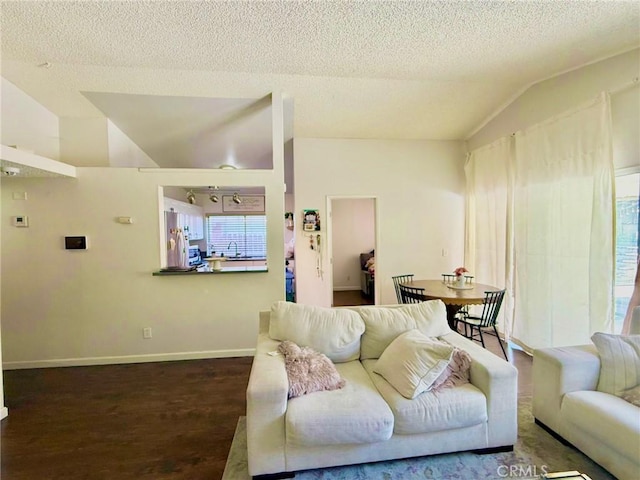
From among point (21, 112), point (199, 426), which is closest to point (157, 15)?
point (21, 112)

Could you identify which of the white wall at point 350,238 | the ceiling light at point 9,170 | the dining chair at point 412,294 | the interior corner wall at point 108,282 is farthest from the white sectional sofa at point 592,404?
the white wall at point 350,238

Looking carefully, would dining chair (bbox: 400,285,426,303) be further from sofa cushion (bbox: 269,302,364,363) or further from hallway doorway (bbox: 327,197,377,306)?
hallway doorway (bbox: 327,197,377,306)

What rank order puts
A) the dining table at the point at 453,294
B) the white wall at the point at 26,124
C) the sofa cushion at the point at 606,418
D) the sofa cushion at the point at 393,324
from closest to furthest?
1. the sofa cushion at the point at 606,418
2. the sofa cushion at the point at 393,324
3. the white wall at the point at 26,124
4. the dining table at the point at 453,294

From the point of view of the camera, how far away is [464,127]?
4.59 meters

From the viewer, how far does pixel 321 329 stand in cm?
225

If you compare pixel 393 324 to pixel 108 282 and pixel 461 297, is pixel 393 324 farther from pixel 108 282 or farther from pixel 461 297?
pixel 108 282

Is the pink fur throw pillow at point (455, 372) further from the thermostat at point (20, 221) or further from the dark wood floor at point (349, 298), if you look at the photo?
the thermostat at point (20, 221)

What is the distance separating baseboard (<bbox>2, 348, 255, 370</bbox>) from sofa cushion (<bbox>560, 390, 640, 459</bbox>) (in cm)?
287

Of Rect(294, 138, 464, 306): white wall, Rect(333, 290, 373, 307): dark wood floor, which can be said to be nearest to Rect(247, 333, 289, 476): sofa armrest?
Rect(294, 138, 464, 306): white wall

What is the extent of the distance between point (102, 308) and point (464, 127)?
537 cm

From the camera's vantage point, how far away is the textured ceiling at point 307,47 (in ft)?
7.06

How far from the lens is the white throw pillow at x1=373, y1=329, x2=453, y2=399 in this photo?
1823mm

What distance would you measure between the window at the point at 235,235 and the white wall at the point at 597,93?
5.52 m

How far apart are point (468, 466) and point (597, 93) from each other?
3310mm
